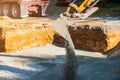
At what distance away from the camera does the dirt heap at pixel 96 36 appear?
12.8 metres

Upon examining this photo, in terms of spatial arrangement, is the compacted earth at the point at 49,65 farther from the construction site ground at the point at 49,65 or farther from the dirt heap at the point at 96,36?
the dirt heap at the point at 96,36

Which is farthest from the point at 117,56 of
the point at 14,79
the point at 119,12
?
the point at 119,12

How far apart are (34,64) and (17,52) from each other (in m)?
1.65

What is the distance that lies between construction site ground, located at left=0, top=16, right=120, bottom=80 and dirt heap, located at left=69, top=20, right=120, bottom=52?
0.91 ft

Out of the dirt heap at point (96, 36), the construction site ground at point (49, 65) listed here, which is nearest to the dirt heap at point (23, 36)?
the construction site ground at point (49, 65)

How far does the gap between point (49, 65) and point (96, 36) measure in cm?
260

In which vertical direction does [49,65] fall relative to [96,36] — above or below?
below

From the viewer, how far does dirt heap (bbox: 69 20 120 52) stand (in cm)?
1277

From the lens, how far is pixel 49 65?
35.9ft

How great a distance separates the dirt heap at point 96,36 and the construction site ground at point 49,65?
278 mm

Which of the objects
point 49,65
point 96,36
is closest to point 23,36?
point 49,65

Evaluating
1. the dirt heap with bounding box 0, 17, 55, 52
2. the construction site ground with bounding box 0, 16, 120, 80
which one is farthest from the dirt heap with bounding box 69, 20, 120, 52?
the dirt heap with bounding box 0, 17, 55, 52

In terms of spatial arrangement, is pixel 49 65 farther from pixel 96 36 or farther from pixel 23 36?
pixel 96 36

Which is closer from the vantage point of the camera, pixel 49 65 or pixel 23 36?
pixel 49 65
